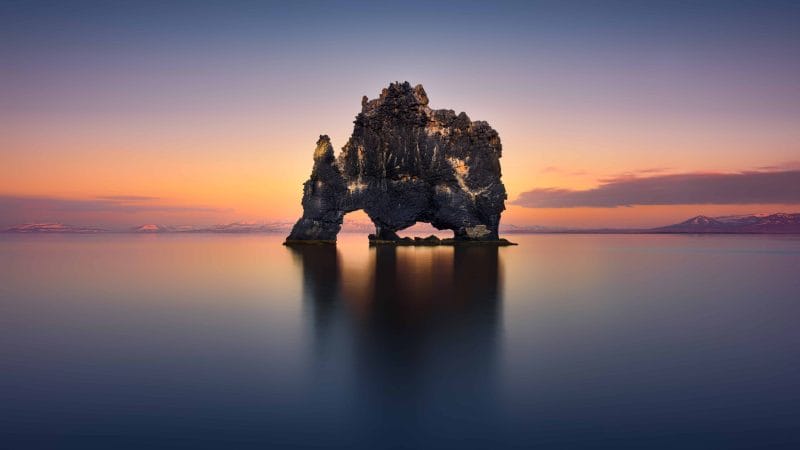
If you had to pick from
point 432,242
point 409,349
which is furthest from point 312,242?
point 409,349

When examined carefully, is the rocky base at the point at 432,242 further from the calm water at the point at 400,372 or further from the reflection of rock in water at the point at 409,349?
the calm water at the point at 400,372

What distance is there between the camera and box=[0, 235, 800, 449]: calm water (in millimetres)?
6359

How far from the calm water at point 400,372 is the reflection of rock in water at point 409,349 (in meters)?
0.06

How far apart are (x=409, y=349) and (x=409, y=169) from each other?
5801 centimetres

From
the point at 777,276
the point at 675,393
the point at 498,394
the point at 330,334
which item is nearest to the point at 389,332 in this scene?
the point at 330,334

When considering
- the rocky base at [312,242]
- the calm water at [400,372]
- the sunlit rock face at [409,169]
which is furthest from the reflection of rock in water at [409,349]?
the rocky base at [312,242]

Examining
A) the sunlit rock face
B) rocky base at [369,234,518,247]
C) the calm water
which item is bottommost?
rocky base at [369,234,518,247]

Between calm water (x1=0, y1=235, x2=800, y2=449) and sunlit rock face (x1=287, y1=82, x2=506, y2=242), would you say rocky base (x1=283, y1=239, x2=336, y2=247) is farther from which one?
calm water (x1=0, y1=235, x2=800, y2=449)

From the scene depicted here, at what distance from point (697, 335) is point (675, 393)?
584cm

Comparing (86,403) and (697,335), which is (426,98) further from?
(86,403)

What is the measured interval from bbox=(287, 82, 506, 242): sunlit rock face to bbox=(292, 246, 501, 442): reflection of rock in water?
4634 cm

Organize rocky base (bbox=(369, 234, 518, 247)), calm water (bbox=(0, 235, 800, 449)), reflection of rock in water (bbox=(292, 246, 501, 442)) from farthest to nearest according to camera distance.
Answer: rocky base (bbox=(369, 234, 518, 247))
reflection of rock in water (bbox=(292, 246, 501, 442))
calm water (bbox=(0, 235, 800, 449))

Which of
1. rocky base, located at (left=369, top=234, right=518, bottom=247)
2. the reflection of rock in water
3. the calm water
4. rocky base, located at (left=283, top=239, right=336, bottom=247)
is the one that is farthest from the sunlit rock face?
the calm water

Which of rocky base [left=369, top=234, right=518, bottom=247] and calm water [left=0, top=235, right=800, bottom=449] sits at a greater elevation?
calm water [left=0, top=235, right=800, bottom=449]
